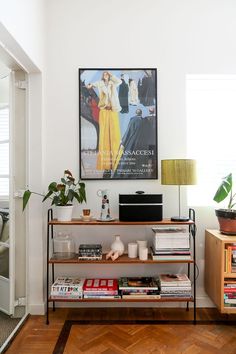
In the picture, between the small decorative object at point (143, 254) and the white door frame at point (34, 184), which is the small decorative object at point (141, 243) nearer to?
the small decorative object at point (143, 254)

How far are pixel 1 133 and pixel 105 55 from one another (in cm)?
123

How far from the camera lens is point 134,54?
2736mm

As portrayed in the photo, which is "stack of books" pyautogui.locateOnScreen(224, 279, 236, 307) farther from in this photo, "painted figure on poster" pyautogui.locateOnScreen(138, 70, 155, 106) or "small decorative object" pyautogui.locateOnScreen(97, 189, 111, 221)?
"painted figure on poster" pyautogui.locateOnScreen(138, 70, 155, 106)

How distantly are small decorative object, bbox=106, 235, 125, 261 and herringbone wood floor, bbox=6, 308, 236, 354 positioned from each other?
0.57 meters

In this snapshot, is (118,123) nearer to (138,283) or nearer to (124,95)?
(124,95)

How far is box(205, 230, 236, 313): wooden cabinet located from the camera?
230 cm

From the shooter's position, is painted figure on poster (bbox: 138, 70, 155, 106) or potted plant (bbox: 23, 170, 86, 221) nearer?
potted plant (bbox: 23, 170, 86, 221)

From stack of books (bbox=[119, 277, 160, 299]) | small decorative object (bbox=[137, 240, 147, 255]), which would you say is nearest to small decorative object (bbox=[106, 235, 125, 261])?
small decorative object (bbox=[137, 240, 147, 255])

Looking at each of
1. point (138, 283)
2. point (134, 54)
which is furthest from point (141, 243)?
point (134, 54)

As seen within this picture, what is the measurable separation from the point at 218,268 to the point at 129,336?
2.95 feet

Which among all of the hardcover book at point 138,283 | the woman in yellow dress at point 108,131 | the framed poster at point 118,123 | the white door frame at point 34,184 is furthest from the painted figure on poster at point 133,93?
the hardcover book at point 138,283

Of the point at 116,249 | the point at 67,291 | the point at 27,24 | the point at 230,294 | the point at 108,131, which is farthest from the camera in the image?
the point at 108,131

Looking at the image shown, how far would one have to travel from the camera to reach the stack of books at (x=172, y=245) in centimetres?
244

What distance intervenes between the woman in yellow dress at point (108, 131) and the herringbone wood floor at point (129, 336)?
4.30ft
